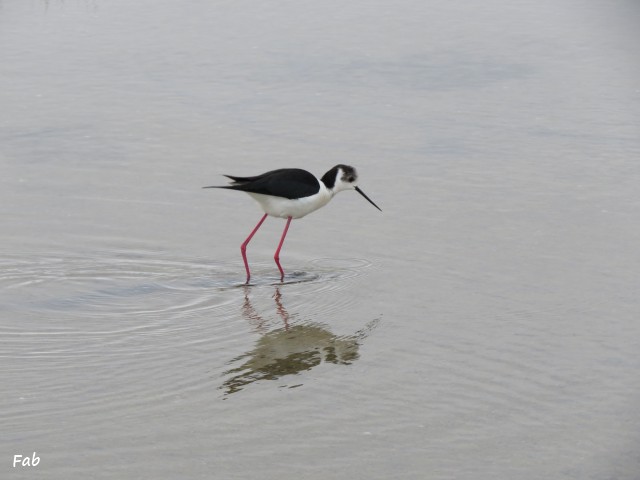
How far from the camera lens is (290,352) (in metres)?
7.09

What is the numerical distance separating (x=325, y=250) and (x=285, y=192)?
20.1 inches

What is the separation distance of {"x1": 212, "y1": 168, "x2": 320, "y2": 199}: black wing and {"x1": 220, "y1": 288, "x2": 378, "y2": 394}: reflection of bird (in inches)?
54.8

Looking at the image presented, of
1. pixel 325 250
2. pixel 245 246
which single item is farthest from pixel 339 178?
pixel 245 246

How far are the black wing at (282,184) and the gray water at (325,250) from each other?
0.44 metres

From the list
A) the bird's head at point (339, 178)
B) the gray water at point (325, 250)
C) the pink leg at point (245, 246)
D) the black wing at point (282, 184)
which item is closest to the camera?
the gray water at point (325, 250)

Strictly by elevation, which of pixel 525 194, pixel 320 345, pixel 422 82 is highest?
pixel 422 82

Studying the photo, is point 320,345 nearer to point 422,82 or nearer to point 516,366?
point 516,366

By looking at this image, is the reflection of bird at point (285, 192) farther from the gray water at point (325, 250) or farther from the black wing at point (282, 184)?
the gray water at point (325, 250)

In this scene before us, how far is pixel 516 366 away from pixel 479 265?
1787mm

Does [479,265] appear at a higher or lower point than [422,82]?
lower

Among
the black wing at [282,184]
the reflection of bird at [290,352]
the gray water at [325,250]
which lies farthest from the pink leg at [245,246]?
the reflection of bird at [290,352]

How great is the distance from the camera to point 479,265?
8.44 metres

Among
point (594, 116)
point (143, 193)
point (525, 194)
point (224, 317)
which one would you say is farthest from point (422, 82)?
point (224, 317)

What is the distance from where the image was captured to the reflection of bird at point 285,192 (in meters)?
8.82
